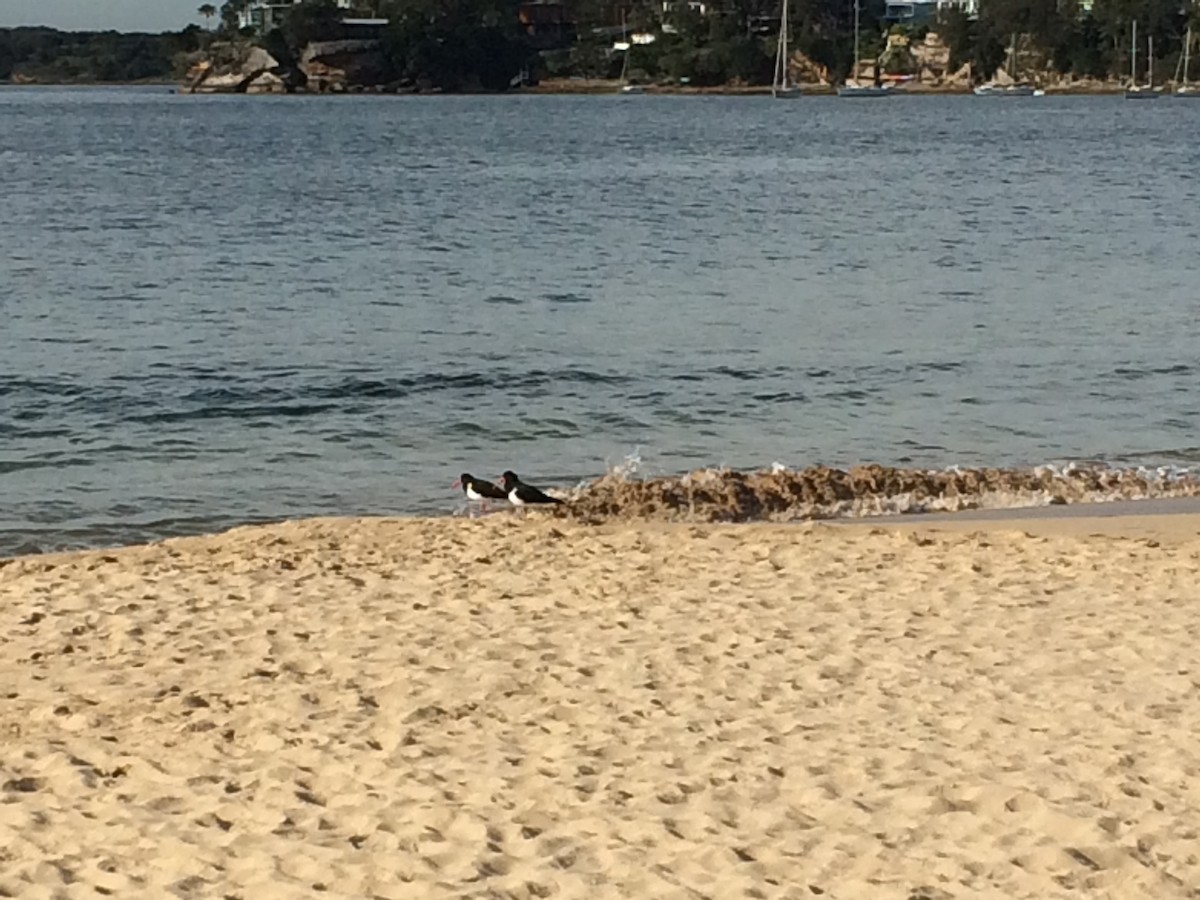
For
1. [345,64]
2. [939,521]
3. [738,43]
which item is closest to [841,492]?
[939,521]

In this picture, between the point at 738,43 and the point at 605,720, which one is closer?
the point at 605,720

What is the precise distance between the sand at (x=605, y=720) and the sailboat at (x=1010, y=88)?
592ft

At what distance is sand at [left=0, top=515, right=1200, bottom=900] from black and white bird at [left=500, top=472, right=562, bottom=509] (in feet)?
6.39

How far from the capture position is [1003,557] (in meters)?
12.2

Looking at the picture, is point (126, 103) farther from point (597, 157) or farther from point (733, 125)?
point (597, 157)

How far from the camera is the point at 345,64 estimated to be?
193 m

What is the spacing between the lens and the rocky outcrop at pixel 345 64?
192 m

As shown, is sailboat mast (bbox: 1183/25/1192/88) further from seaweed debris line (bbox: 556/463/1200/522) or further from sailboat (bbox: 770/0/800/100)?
seaweed debris line (bbox: 556/463/1200/522)

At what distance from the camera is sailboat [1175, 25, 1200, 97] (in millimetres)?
172613

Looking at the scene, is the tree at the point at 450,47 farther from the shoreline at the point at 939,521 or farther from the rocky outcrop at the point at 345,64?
the shoreline at the point at 939,521

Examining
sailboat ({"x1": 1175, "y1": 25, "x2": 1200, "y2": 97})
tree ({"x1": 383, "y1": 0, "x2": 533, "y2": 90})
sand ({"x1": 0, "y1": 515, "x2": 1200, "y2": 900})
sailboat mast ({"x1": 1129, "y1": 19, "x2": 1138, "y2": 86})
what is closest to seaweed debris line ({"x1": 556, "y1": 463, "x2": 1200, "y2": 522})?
sand ({"x1": 0, "y1": 515, "x2": 1200, "y2": 900})

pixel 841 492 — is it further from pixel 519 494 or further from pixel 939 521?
pixel 519 494

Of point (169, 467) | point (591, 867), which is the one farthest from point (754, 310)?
point (591, 867)

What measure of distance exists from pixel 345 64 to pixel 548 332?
172 m
